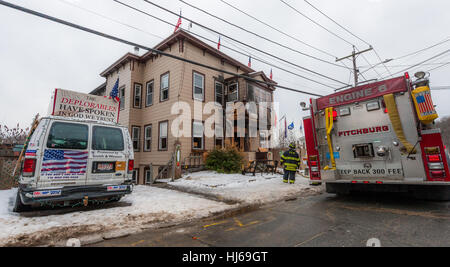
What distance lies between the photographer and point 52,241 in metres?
3.37

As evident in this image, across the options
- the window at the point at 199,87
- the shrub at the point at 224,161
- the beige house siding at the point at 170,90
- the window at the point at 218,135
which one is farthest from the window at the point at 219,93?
the shrub at the point at 224,161

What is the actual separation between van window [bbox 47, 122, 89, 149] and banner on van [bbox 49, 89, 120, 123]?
163cm

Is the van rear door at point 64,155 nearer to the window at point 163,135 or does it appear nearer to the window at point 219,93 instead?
the window at point 163,135

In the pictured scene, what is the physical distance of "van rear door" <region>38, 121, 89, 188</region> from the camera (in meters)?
4.65

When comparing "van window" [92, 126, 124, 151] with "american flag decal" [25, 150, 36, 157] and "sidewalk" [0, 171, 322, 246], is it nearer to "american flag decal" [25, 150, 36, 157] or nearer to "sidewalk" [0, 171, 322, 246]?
"american flag decal" [25, 150, 36, 157]

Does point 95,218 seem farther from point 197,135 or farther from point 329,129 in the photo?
point 197,135

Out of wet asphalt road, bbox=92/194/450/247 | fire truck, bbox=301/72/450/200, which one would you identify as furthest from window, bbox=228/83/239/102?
wet asphalt road, bbox=92/194/450/247

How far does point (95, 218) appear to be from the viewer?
4613 millimetres

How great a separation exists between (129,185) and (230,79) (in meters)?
12.7

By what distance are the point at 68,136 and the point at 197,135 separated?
9696 mm

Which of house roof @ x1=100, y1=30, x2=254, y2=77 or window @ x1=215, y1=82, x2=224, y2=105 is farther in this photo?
window @ x1=215, y1=82, x2=224, y2=105

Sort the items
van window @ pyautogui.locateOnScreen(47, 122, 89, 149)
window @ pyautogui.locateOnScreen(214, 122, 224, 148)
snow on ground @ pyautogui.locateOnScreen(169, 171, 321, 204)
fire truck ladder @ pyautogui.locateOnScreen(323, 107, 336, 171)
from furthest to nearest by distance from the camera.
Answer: window @ pyautogui.locateOnScreen(214, 122, 224, 148) → snow on ground @ pyautogui.locateOnScreen(169, 171, 321, 204) → fire truck ladder @ pyautogui.locateOnScreen(323, 107, 336, 171) → van window @ pyautogui.locateOnScreen(47, 122, 89, 149)

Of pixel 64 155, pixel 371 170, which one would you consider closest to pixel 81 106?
pixel 64 155

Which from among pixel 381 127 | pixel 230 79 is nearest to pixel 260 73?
pixel 230 79
